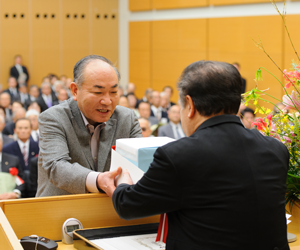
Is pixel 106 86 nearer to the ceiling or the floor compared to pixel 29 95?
nearer to the ceiling

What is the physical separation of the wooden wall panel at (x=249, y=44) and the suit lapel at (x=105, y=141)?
285 inches

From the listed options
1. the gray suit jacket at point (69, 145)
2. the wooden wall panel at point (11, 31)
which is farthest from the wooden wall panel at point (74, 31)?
the gray suit jacket at point (69, 145)

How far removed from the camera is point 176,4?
11.4 m

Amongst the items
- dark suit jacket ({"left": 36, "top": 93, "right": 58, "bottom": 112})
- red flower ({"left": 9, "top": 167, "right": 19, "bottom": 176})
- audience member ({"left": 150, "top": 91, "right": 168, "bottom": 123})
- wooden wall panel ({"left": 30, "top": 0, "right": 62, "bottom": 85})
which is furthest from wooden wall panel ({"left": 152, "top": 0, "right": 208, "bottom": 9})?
red flower ({"left": 9, "top": 167, "right": 19, "bottom": 176})

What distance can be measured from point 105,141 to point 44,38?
12.3 metres

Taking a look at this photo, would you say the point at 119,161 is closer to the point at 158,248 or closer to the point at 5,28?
the point at 158,248

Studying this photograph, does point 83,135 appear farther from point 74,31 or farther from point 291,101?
point 74,31

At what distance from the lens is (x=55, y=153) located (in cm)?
172

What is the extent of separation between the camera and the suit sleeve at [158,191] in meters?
1.15

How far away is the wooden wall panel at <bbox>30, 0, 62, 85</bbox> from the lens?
43.5 ft

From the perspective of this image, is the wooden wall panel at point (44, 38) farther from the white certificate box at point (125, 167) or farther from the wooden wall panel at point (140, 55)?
the white certificate box at point (125, 167)

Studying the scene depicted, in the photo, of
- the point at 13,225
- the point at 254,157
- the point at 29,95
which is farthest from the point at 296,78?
the point at 29,95

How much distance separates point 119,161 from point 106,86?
38cm

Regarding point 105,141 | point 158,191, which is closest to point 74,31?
point 105,141
